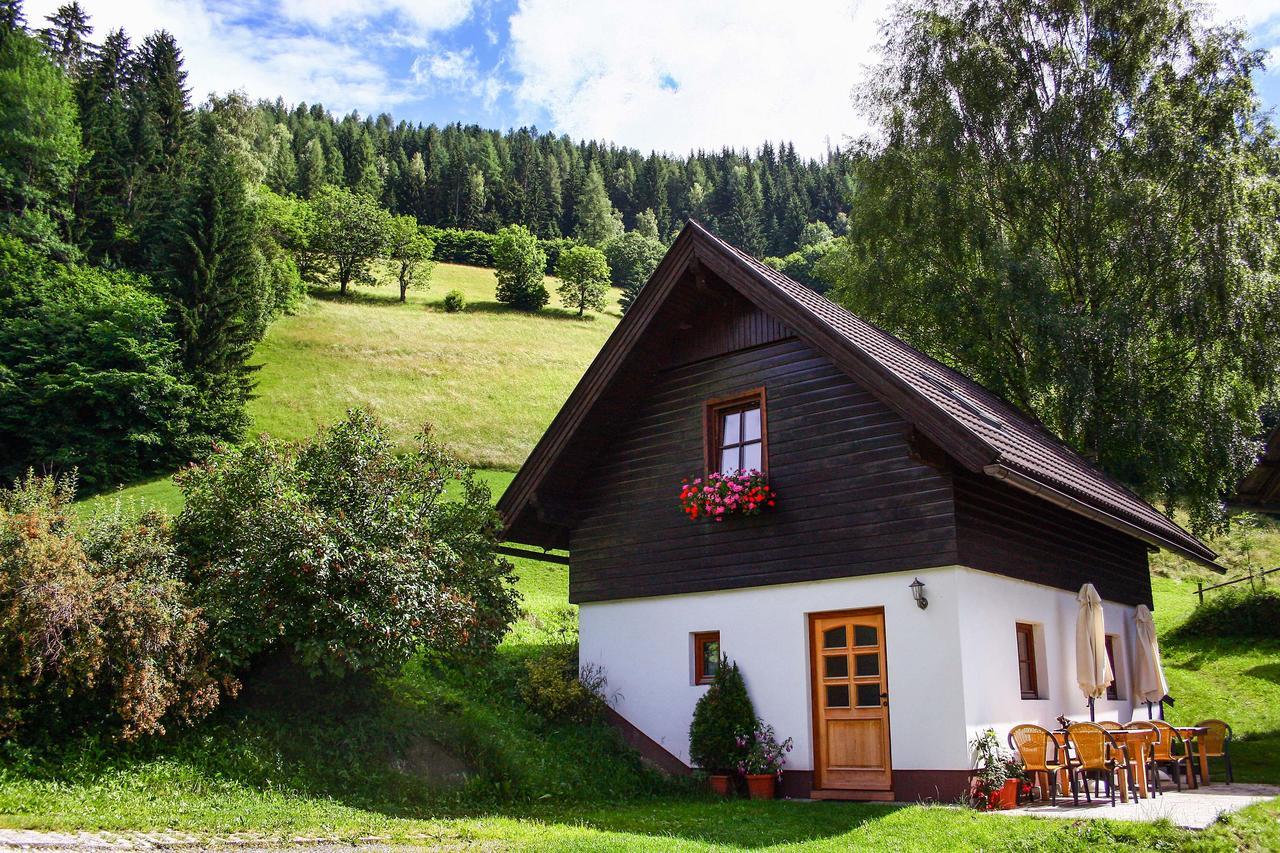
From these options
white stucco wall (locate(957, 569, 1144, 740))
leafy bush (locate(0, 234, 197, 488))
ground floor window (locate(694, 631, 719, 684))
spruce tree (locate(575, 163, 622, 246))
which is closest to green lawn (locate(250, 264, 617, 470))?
leafy bush (locate(0, 234, 197, 488))

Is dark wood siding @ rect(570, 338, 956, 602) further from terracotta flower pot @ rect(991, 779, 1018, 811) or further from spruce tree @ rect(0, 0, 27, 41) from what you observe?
spruce tree @ rect(0, 0, 27, 41)

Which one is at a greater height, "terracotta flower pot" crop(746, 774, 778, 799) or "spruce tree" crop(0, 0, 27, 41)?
"spruce tree" crop(0, 0, 27, 41)

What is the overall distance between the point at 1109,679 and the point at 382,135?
Result: 109 m

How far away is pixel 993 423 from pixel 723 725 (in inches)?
197

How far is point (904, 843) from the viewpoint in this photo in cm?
843

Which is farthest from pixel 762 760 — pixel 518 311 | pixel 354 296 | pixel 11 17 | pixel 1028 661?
pixel 518 311

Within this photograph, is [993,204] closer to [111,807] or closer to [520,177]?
A: [111,807]

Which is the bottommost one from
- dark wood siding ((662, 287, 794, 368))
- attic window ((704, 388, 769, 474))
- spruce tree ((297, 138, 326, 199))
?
attic window ((704, 388, 769, 474))

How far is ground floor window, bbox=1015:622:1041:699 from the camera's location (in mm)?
12039

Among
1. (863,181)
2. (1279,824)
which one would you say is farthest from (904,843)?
(863,181)

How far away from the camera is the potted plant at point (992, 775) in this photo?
10070 mm

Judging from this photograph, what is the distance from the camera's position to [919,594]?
10914 mm

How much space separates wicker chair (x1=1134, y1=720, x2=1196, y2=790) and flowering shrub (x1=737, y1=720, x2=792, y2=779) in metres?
4.10

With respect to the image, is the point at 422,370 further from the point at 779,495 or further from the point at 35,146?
the point at 779,495
